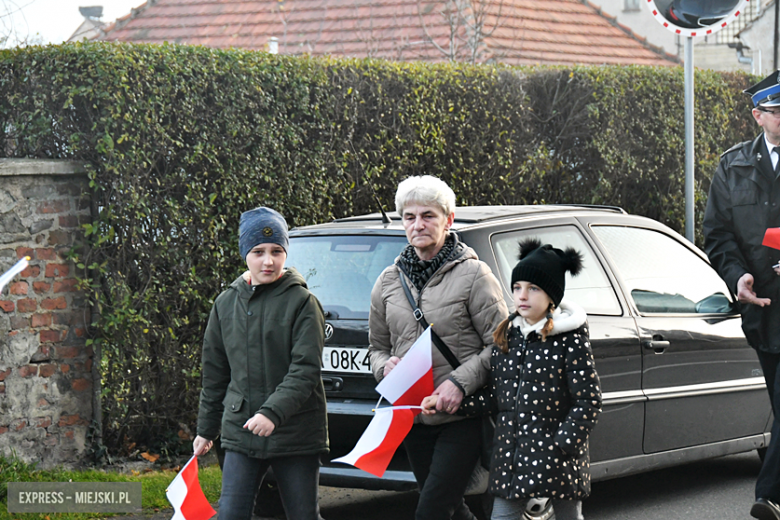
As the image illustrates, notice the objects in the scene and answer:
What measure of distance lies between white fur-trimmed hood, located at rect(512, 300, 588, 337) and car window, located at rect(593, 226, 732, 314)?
170 cm

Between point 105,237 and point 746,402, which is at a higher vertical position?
point 105,237

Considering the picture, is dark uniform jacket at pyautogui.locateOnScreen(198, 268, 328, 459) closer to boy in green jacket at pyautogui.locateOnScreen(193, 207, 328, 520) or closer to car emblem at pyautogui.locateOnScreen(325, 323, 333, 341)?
boy in green jacket at pyautogui.locateOnScreen(193, 207, 328, 520)

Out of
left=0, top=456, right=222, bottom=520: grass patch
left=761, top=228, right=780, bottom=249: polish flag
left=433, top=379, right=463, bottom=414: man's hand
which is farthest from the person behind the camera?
left=0, top=456, right=222, bottom=520: grass patch

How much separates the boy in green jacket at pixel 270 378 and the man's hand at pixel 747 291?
2.33 m

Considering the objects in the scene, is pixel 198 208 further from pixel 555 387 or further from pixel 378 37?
pixel 378 37

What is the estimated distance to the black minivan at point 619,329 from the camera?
5.12 metres

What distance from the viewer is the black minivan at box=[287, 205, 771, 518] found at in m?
5.12

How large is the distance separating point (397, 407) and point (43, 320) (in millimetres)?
3401

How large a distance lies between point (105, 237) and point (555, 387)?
3824mm

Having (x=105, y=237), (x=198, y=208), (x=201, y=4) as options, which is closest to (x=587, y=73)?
(x=198, y=208)

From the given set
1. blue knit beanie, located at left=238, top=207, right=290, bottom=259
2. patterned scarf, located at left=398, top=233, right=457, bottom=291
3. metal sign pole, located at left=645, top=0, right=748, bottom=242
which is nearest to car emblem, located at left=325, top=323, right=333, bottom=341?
patterned scarf, located at left=398, top=233, right=457, bottom=291

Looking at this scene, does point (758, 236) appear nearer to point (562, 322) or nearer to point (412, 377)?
point (562, 322)

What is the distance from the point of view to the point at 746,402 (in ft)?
20.6

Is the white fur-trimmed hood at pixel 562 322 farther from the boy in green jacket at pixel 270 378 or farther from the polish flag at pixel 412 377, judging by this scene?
the boy in green jacket at pixel 270 378
